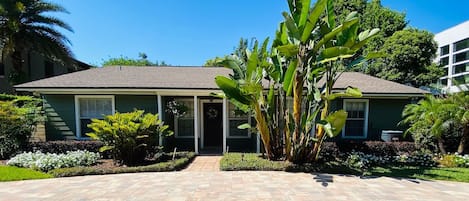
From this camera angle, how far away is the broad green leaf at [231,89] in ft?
22.1

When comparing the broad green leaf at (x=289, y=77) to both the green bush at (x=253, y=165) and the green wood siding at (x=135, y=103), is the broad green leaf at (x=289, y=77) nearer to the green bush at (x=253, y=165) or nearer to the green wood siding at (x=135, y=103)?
the green bush at (x=253, y=165)

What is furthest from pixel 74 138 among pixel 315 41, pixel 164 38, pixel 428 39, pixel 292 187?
pixel 428 39

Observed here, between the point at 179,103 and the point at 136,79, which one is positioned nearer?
the point at 136,79

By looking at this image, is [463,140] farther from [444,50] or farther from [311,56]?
[444,50]

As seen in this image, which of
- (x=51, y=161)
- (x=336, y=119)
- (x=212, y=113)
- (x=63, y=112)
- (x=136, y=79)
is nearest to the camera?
(x=336, y=119)

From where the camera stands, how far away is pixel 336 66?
681 centimetres

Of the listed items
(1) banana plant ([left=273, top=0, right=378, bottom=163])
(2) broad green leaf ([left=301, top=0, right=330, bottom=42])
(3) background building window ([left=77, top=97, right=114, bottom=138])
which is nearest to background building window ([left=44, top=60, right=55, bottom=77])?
(3) background building window ([left=77, top=97, right=114, bottom=138])

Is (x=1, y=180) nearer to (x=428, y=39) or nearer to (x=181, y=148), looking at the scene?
(x=181, y=148)

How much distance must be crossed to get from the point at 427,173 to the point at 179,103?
863 centimetres

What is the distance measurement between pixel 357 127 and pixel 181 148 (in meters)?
7.44

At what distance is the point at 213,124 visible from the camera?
10.8 meters

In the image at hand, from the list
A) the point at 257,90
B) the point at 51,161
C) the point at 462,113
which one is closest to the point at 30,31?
the point at 51,161

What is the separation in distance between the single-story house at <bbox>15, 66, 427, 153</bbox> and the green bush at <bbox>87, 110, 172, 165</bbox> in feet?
5.29

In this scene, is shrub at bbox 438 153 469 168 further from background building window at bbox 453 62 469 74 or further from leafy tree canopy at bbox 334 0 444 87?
background building window at bbox 453 62 469 74
